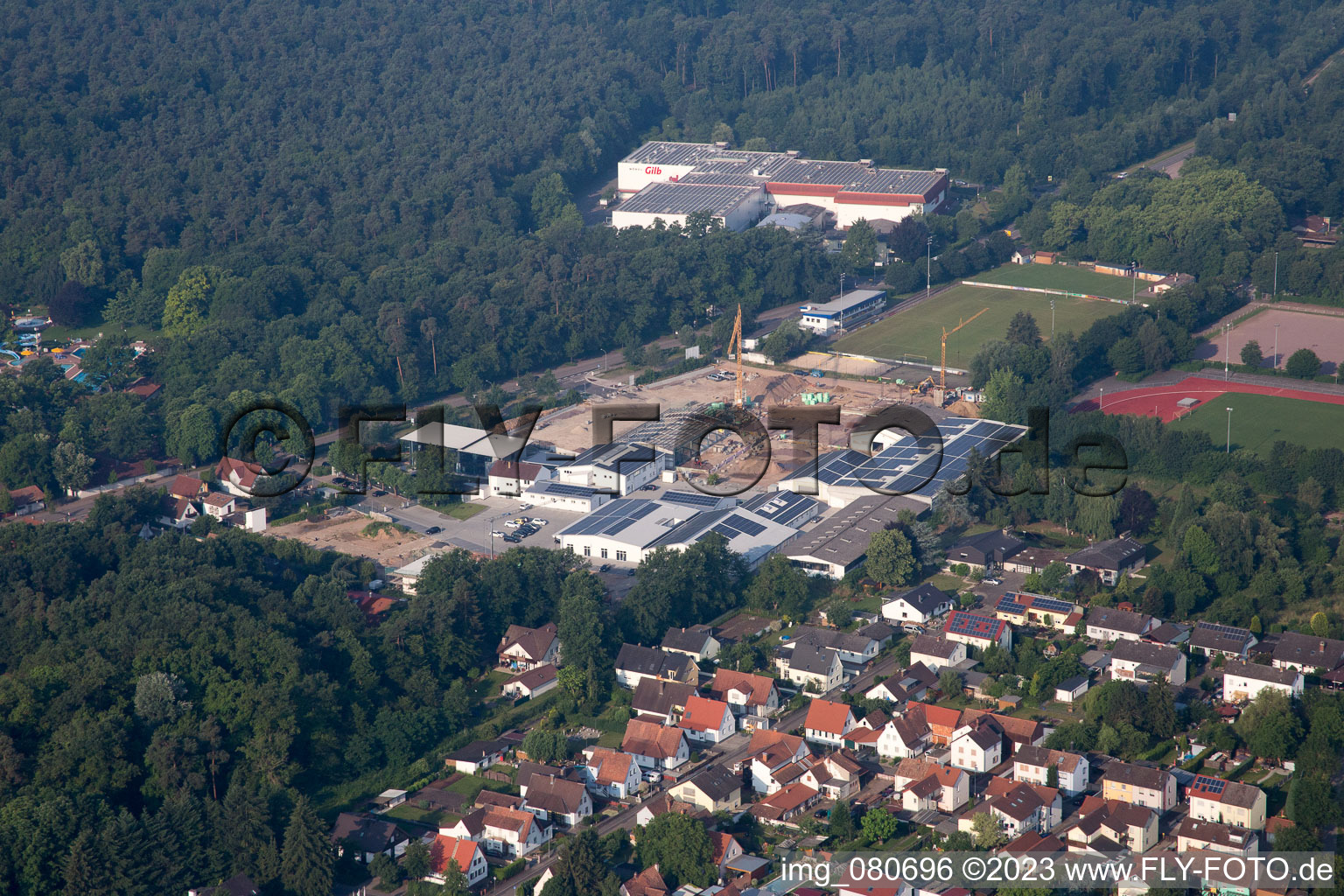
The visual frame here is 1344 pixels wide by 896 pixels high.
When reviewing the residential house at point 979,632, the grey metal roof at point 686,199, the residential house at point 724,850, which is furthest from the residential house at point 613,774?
the grey metal roof at point 686,199

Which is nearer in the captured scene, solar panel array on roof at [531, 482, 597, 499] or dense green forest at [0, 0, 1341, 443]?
solar panel array on roof at [531, 482, 597, 499]

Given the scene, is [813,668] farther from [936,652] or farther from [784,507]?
[784,507]

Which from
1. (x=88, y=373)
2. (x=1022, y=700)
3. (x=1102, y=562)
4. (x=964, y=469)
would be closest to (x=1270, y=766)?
Result: (x=1022, y=700)

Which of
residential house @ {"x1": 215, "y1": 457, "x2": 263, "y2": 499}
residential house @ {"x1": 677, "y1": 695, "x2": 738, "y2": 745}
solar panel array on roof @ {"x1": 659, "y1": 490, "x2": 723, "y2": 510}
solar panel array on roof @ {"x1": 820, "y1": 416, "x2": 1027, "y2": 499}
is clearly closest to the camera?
residential house @ {"x1": 677, "y1": 695, "x2": 738, "y2": 745}

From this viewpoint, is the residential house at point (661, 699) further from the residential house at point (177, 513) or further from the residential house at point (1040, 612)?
the residential house at point (177, 513)

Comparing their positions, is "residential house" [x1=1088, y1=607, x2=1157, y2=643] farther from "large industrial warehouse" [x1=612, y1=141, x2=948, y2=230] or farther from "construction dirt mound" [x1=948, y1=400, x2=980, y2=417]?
"large industrial warehouse" [x1=612, y1=141, x2=948, y2=230]

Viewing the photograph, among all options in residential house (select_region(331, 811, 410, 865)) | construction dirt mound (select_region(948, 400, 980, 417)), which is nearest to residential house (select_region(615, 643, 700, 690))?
residential house (select_region(331, 811, 410, 865))

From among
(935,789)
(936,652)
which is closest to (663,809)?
(935,789)
